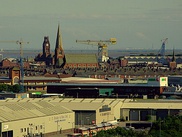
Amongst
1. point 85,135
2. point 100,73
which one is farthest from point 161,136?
point 100,73

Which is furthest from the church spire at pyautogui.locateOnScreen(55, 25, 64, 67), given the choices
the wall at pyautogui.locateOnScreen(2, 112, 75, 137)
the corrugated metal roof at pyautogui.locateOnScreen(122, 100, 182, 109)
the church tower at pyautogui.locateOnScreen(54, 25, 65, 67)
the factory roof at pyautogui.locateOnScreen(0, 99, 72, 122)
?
the wall at pyautogui.locateOnScreen(2, 112, 75, 137)

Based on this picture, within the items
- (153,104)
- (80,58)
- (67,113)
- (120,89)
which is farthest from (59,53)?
(67,113)

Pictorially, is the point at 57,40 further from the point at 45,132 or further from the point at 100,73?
the point at 45,132

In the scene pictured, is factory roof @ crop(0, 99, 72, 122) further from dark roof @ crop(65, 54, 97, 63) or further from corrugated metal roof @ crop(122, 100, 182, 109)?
dark roof @ crop(65, 54, 97, 63)

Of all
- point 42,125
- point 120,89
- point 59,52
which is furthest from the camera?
point 59,52

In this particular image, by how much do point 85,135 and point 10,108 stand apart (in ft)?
22.8

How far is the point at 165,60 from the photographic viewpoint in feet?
593

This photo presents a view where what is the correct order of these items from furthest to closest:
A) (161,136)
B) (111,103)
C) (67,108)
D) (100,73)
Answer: (100,73) → (111,103) → (67,108) → (161,136)

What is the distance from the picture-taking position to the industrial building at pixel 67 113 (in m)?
55.7

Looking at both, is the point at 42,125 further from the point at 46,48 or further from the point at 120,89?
the point at 46,48

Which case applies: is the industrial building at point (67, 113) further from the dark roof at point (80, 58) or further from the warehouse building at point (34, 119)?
the dark roof at point (80, 58)

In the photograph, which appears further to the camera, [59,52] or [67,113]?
[59,52]

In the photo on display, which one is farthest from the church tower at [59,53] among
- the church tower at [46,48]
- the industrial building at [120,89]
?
the industrial building at [120,89]

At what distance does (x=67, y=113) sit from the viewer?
6162 centimetres
